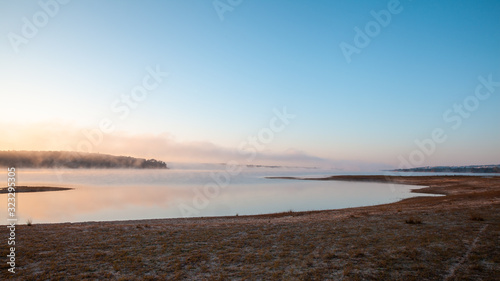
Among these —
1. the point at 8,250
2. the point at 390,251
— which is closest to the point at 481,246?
the point at 390,251

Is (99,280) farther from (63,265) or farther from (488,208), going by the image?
(488,208)

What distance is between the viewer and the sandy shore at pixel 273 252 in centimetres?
708

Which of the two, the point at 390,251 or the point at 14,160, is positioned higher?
the point at 14,160

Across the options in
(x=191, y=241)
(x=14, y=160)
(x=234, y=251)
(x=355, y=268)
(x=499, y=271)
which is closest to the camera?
(x=499, y=271)

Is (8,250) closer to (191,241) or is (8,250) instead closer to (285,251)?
(191,241)

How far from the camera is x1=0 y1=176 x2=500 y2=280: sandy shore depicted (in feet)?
23.2

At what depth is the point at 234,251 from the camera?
9328mm

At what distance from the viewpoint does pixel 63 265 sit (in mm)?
7922

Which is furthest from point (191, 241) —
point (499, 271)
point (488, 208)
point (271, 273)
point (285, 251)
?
point (488, 208)

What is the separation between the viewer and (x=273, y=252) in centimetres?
912

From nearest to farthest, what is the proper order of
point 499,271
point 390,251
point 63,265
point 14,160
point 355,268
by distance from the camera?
point 499,271 < point 355,268 < point 63,265 < point 390,251 < point 14,160

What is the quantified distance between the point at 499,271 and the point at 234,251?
7.12m

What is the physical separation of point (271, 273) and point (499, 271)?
557 centimetres

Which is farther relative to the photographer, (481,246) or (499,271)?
(481,246)
